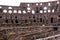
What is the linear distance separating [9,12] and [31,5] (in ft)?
21.7

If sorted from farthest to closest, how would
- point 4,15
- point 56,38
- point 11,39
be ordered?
1. point 4,15
2. point 11,39
3. point 56,38

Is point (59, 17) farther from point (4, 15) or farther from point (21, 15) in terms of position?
point (4, 15)

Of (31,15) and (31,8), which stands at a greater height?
(31,8)

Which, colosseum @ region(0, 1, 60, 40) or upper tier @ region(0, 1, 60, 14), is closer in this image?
colosseum @ region(0, 1, 60, 40)

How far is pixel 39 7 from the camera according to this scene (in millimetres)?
44375

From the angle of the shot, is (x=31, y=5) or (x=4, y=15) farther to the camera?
(x=31, y=5)

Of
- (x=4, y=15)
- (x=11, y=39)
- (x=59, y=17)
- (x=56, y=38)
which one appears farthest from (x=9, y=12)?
(x=56, y=38)

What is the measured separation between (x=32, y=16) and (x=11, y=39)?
1641 cm

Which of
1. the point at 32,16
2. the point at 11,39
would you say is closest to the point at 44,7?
the point at 32,16

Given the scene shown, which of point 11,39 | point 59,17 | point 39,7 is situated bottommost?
point 11,39

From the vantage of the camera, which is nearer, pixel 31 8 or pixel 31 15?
pixel 31 15

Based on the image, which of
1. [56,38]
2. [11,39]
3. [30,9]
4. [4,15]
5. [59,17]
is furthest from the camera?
[30,9]

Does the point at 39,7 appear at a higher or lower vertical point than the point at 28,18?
higher

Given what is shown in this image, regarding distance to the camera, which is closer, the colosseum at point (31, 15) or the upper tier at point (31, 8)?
the colosseum at point (31, 15)
